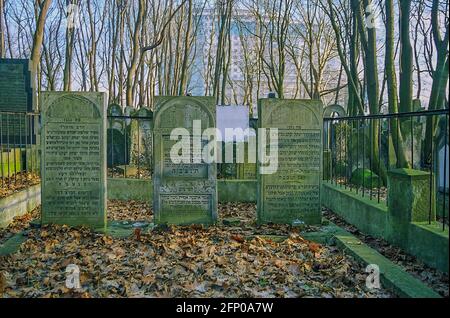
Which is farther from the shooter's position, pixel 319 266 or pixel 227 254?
pixel 227 254

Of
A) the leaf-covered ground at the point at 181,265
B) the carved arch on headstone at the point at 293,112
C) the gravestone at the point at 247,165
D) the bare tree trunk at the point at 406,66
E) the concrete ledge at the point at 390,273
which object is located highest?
the bare tree trunk at the point at 406,66

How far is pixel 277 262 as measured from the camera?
4676 millimetres

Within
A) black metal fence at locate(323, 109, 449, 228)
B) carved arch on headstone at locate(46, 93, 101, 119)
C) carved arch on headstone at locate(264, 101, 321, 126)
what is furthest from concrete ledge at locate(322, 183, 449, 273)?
carved arch on headstone at locate(46, 93, 101, 119)

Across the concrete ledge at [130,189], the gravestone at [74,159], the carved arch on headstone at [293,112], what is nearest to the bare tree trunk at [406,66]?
the carved arch on headstone at [293,112]

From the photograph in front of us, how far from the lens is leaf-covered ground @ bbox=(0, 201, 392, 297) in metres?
3.96

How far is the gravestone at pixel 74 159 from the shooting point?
6.29 m

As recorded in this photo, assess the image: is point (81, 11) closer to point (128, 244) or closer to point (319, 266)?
point (128, 244)

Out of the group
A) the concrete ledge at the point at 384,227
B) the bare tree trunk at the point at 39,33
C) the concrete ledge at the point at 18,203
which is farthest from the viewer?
the bare tree trunk at the point at 39,33

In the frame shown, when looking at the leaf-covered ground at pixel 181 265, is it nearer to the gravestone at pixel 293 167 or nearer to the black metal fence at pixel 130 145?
the gravestone at pixel 293 167

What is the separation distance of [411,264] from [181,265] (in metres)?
2.27

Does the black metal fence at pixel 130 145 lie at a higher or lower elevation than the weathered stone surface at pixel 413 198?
higher

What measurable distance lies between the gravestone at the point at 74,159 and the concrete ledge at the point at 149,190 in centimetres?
279

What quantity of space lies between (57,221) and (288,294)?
12.5 ft

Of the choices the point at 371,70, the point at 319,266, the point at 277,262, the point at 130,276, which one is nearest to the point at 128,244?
the point at 130,276
